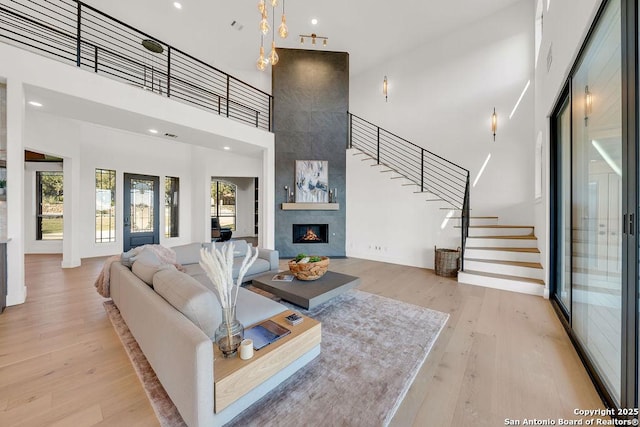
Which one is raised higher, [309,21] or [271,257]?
[309,21]

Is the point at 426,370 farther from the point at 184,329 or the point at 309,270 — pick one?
the point at 184,329

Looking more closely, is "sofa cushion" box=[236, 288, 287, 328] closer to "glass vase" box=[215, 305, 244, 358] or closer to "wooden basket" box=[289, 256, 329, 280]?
"glass vase" box=[215, 305, 244, 358]

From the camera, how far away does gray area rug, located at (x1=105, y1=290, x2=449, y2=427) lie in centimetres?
151

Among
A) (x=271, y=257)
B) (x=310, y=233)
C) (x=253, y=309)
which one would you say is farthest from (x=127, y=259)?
(x=310, y=233)

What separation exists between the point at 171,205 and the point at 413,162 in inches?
287

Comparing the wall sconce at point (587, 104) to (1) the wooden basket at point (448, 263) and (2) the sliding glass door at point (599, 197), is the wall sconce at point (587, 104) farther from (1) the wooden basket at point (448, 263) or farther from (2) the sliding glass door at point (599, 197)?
(1) the wooden basket at point (448, 263)

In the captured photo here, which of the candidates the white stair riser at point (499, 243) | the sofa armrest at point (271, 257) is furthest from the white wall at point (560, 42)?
the sofa armrest at point (271, 257)

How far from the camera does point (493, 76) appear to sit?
5508 mm

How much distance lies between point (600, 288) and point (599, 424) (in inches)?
37.2

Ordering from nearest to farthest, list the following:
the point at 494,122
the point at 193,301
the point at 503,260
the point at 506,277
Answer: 1. the point at 193,301
2. the point at 506,277
3. the point at 503,260
4. the point at 494,122

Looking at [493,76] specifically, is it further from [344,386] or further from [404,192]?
[344,386]

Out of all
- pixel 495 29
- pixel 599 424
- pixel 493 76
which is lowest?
pixel 599 424

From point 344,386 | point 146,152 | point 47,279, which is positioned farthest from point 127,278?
point 146,152

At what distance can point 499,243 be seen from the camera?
4.64m
